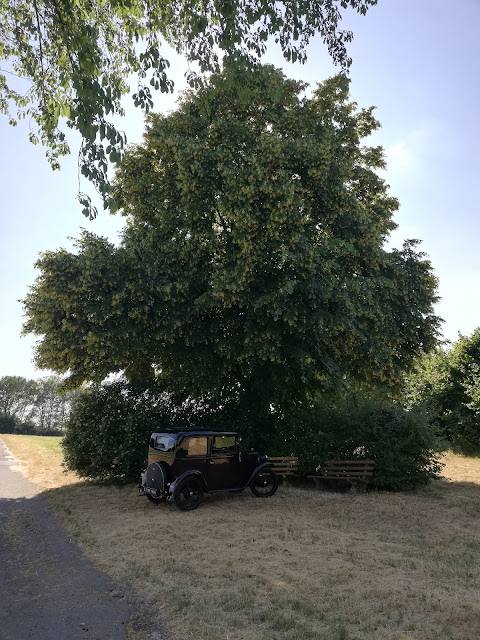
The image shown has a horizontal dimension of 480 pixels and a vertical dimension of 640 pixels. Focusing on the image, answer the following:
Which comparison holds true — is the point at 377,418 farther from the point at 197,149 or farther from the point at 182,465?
the point at 197,149

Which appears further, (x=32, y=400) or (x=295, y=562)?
(x=32, y=400)

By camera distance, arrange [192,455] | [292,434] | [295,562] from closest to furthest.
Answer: [295,562] < [192,455] < [292,434]

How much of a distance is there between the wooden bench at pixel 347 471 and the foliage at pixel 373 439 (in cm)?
24

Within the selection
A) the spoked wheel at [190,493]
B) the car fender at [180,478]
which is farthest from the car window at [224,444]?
the spoked wheel at [190,493]

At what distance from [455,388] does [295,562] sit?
26.0m

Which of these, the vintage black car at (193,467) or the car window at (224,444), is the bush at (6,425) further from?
the car window at (224,444)

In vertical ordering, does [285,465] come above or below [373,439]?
below

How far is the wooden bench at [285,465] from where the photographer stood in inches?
625

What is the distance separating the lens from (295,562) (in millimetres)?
7750

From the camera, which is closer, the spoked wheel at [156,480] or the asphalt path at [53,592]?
the asphalt path at [53,592]

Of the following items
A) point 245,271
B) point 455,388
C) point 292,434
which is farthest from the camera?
point 455,388

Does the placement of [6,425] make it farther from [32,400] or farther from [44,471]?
[44,471]

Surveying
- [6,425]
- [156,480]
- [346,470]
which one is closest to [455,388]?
[346,470]

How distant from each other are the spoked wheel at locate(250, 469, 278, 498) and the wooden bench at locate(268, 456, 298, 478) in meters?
1.46
